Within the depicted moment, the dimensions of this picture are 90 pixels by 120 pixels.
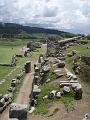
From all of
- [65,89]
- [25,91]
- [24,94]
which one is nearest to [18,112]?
[65,89]

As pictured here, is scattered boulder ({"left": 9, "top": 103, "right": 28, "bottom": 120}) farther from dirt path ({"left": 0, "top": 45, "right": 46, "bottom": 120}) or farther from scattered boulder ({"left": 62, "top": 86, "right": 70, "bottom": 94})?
dirt path ({"left": 0, "top": 45, "right": 46, "bottom": 120})

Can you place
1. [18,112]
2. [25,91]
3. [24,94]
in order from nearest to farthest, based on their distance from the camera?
1. [18,112]
2. [24,94]
3. [25,91]

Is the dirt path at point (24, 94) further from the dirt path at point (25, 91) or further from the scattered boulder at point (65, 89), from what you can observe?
the scattered boulder at point (65, 89)

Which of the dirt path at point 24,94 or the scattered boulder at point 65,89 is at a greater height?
the scattered boulder at point 65,89

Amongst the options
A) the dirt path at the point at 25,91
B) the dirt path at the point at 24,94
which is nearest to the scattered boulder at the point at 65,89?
the dirt path at the point at 24,94

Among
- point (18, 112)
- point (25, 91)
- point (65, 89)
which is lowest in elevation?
point (25, 91)

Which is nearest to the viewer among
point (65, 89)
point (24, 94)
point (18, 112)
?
point (18, 112)

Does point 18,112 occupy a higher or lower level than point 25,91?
higher

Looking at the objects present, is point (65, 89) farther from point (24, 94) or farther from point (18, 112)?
point (24, 94)

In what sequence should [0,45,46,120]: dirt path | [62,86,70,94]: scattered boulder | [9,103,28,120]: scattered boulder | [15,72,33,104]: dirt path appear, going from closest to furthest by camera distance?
[9,103,28,120]: scattered boulder < [62,86,70,94]: scattered boulder < [0,45,46,120]: dirt path < [15,72,33,104]: dirt path

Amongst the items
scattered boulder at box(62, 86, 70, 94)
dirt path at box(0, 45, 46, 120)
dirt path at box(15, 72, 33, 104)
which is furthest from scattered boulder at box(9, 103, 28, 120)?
dirt path at box(15, 72, 33, 104)

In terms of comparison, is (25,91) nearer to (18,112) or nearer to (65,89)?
(65,89)

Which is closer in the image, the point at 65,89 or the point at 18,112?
the point at 18,112

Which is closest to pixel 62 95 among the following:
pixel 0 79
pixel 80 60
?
pixel 80 60
